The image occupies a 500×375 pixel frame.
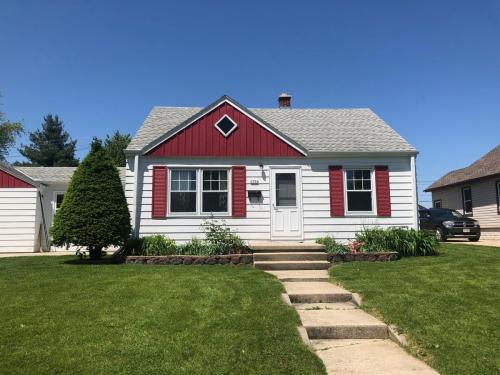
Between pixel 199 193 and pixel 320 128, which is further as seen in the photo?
pixel 320 128

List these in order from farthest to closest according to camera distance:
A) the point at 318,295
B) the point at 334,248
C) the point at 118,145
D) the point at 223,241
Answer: the point at 118,145 → the point at 223,241 → the point at 334,248 → the point at 318,295

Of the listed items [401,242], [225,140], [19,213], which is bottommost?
[401,242]

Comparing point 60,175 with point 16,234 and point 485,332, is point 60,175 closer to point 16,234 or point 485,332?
point 16,234

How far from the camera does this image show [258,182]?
11.6 meters

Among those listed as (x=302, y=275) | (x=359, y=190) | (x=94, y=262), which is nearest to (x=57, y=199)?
(x=94, y=262)

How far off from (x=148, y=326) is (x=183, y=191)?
7.15 m

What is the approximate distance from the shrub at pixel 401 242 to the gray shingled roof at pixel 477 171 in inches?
442

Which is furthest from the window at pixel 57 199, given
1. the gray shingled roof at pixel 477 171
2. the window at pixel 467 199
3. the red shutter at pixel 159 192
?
the window at pixel 467 199

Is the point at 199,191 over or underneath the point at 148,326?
over

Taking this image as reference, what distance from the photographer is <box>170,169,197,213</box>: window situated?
11.4 metres

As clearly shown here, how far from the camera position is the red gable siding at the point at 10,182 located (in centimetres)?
1374

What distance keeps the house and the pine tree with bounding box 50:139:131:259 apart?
130cm

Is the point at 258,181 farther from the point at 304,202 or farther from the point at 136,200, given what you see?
the point at 136,200

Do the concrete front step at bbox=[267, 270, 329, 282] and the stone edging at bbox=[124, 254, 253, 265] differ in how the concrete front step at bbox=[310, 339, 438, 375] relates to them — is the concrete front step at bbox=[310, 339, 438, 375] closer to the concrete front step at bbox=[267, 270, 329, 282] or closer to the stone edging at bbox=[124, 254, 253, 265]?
the concrete front step at bbox=[267, 270, 329, 282]
